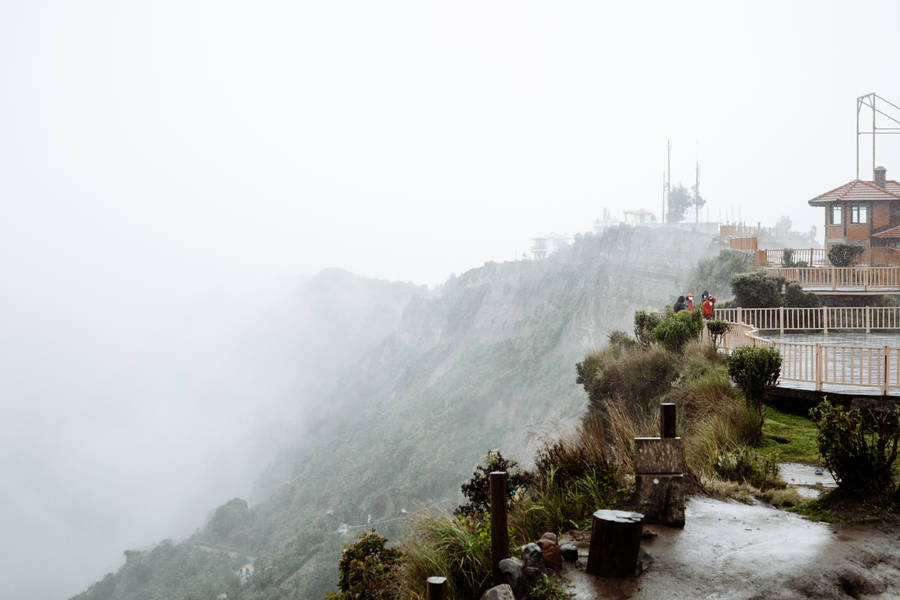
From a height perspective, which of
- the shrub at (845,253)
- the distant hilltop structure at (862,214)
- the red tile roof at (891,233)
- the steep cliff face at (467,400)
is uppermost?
the distant hilltop structure at (862,214)

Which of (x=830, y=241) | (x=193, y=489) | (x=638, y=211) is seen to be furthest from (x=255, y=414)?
(x=830, y=241)

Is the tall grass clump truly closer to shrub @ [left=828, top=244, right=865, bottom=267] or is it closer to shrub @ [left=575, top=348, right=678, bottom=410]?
shrub @ [left=575, top=348, right=678, bottom=410]

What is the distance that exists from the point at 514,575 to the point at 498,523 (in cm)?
44

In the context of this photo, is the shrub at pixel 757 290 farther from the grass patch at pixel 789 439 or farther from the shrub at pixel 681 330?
the grass patch at pixel 789 439

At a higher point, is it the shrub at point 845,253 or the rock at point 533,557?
the shrub at point 845,253

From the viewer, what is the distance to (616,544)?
208 inches

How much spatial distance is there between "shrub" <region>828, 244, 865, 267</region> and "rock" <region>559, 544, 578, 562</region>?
32610 millimetres

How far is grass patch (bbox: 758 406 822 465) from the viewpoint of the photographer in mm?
9844

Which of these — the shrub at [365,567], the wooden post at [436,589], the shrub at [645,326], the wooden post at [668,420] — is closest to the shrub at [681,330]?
the shrub at [645,326]

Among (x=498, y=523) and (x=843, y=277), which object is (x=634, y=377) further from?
(x=843, y=277)

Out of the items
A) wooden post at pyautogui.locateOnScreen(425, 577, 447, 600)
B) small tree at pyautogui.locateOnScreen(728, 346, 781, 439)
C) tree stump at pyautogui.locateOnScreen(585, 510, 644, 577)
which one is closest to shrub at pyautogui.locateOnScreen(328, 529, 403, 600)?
tree stump at pyautogui.locateOnScreen(585, 510, 644, 577)

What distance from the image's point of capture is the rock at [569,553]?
571 cm

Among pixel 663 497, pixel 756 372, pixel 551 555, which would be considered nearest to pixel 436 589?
pixel 551 555

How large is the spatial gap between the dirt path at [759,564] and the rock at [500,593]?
659 mm
